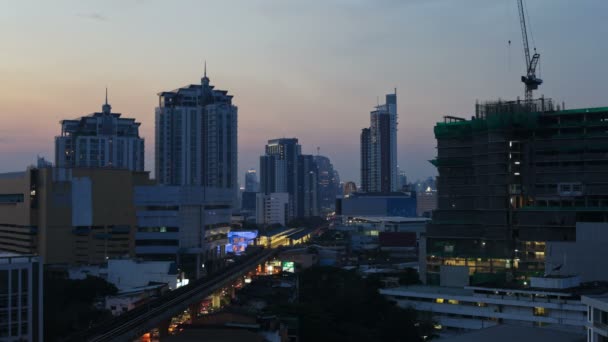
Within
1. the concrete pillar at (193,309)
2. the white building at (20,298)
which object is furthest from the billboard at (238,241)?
the white building at (20,298)

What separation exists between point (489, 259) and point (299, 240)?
1972 inches

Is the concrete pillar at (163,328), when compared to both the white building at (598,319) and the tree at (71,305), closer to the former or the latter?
the tree at (71,305)

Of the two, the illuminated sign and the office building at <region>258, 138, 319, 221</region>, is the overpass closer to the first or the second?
the illuminated sign

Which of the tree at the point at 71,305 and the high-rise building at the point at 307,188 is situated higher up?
the high-rise building at the point at 307,188

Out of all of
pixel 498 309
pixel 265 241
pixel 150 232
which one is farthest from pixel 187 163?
pixel 498 309

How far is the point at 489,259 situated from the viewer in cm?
3747

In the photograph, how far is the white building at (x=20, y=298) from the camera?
65.9 feet

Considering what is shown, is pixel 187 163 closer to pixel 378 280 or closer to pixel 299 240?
pixel 299 240

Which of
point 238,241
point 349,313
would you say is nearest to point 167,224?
point 238,241

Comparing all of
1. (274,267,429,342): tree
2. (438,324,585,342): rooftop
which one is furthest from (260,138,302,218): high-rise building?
(438,324,585,342): rooftop

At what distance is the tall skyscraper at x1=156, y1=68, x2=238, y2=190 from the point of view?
81.4 meters

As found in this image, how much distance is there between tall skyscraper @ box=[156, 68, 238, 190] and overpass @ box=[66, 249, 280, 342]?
1592 inches

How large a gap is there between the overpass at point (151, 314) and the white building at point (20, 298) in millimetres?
1379

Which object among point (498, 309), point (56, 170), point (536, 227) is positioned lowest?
point (498, 309)
